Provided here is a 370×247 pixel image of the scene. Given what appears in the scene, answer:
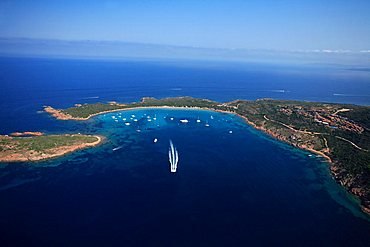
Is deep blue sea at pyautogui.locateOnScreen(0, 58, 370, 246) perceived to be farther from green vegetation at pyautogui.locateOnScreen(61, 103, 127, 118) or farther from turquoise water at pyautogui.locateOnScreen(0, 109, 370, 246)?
green vegetation at pyautogui.locateOnScreen(61, 103, 127, 118)

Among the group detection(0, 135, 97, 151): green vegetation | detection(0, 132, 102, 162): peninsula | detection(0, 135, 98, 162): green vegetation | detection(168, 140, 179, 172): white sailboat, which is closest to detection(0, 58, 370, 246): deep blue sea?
detection(168, 140, 179, 172): white sailboat

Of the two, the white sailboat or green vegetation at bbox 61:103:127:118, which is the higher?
green vegetation at bbox 61:103:127:118

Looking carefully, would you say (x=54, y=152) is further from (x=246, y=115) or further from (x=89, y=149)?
(x=246, y=115)

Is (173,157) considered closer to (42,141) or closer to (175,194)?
(175,194)

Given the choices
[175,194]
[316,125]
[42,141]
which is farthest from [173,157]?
[316,125]

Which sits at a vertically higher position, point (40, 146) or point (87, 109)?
point (87, 109)

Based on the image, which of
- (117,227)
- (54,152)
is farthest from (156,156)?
(117,227)
